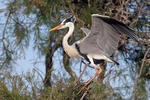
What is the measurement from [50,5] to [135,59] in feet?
2.61

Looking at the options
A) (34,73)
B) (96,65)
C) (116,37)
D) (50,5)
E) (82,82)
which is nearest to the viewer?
(34,73)

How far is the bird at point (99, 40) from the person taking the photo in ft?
6.77

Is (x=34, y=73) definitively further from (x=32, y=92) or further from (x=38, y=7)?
(x=38, y=7)

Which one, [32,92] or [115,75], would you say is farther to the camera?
[115,75]

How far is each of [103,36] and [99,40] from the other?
48mm

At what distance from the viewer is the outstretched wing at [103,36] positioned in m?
2.05

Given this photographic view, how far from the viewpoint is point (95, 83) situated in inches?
67.1

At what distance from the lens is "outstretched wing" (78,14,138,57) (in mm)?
2045

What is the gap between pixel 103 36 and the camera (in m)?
2.20

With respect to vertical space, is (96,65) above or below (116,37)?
below

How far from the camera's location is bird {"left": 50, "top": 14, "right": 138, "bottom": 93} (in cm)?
206

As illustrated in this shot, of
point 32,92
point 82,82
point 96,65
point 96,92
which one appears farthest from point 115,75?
point 32,92

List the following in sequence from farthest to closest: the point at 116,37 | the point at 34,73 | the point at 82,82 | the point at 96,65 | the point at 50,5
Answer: the point at 50,5
the point at 96,65
the point at 116,37
the point at 82,82
the point at 34,73

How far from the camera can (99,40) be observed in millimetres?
2234
